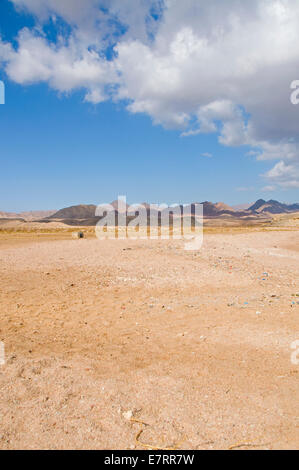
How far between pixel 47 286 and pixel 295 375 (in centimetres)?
795

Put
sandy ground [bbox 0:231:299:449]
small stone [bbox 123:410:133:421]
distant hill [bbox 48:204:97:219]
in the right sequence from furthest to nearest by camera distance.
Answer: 1. distant hill [bbox 48:204:97:219]
2. small stone [bbox 123:410:133:421]
3. sandy ground [bbox 0:231:299:449]

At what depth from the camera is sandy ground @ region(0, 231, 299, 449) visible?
134 inches

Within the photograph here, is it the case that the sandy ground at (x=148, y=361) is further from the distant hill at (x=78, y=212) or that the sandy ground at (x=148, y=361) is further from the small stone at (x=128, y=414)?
the distant hill at (x=78, y=212)

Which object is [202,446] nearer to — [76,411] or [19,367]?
[76,411]

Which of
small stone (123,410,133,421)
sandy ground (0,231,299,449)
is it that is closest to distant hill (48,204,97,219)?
sandy ground (0,231,299,449)

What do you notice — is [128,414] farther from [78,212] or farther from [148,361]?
[78,212]

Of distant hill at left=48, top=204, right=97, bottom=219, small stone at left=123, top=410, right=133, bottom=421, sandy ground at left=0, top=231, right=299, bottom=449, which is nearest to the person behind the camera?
sandy ground at left=0, top=231, right=299, bottom=449

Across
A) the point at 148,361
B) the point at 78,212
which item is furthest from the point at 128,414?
the point at 78,212

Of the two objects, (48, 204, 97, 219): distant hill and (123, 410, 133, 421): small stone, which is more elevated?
(48, 204, 97, 219): distant hill

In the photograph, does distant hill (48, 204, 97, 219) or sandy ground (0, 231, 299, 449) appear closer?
sandy ground (0, 231, 299, 449)

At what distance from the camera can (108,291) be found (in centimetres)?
986

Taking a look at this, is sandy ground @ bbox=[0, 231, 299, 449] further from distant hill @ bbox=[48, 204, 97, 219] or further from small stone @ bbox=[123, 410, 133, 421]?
distant hill @ bbox=[48, 204, 97, 219]

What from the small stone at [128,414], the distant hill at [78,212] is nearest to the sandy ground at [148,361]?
the small stone at [128,414]

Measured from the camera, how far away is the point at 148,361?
17.2 ft
